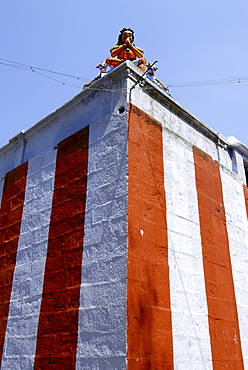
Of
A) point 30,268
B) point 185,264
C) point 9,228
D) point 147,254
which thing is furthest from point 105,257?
point 9,228

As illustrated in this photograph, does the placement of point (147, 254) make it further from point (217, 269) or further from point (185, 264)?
point (217, 269)

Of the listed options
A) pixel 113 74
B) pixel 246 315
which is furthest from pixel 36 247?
pixel 246 315

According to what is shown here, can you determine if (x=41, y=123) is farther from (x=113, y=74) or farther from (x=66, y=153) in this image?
(x=113, y=74)

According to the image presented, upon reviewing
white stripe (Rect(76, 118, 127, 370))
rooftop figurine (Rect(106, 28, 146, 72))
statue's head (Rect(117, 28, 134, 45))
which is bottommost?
white stripe (Rect(76, 118, 127, 370))

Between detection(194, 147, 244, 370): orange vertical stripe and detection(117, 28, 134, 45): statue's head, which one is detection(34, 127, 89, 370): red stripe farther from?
detection(117, 28, 134, 45): statue's head

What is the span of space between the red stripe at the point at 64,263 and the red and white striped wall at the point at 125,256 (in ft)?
0.08

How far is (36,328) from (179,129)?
16.0 feet

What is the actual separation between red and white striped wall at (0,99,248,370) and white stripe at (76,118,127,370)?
2 centimetres

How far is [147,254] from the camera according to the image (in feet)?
20.1

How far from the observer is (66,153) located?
8.03m

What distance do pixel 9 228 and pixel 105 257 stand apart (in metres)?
3.24

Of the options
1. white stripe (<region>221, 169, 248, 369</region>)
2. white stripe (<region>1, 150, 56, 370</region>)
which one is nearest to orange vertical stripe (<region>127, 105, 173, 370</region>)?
white stripe (<region>1, 150, 56, 370</region>)

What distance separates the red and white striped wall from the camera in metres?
5.79

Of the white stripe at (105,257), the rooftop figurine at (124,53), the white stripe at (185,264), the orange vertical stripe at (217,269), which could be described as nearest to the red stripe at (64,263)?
the white stripe at (105,257)
